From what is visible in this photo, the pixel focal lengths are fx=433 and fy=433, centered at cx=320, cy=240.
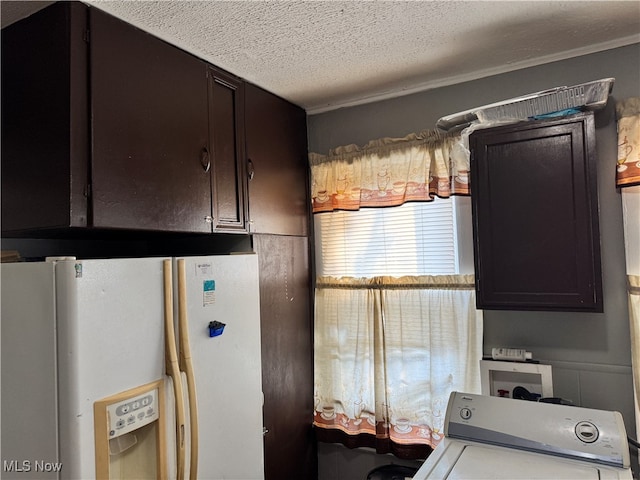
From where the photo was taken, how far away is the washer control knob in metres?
1.45

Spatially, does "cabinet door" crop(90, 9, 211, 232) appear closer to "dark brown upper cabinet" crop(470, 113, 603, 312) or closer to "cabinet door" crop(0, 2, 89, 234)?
"cabinet door" crop(0, 2, 89, 234)

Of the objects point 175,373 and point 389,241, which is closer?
point 175,373

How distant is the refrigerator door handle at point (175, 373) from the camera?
4.25 feet

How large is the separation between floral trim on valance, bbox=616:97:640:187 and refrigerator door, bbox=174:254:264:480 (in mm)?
1472

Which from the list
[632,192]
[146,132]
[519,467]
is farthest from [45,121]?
[632,192]

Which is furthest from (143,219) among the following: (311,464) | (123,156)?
(311,464)

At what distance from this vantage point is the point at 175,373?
1.30m

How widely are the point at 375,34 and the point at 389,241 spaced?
0.99 metres

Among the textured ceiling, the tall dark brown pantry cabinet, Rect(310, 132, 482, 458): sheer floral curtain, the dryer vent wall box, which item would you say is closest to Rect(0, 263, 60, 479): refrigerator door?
the textured ceiling

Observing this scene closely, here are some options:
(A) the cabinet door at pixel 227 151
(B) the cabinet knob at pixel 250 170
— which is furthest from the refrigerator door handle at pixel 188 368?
(B) the cabinet knob at pixel 250 170

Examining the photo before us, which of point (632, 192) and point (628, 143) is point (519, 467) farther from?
point (628, 143)

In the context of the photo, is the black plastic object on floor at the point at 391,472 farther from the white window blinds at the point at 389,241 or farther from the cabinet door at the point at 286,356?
the white window blinds at the point at 389,241

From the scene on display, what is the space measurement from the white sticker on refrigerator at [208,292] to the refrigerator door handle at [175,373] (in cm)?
15

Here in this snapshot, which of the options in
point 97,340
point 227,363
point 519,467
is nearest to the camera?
point 97,340
